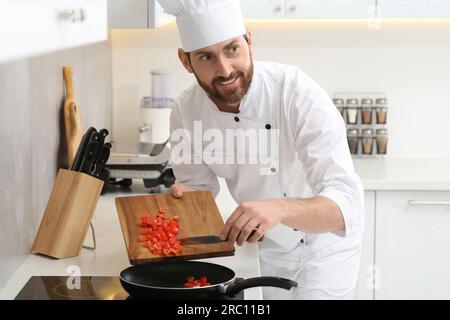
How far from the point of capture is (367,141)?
3375 millimetres

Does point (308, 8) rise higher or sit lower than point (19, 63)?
higher

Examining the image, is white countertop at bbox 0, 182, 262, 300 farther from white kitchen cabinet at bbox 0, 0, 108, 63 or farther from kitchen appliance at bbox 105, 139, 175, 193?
white kitchen cabinet at bbox 0, 0, 108, 63

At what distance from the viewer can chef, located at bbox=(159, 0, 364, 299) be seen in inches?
71.9

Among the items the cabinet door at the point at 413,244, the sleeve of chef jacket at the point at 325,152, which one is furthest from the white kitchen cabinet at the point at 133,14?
the cabinet door at the point at 413,244

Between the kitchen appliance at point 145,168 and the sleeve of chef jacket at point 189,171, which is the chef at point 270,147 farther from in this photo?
the kitchen appliance at point 145,168

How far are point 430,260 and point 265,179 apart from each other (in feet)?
3.74

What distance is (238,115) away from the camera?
205cm

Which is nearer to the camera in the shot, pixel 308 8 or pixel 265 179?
pixel 265 179

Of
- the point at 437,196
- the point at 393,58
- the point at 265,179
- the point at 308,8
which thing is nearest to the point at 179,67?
the point at 308,8

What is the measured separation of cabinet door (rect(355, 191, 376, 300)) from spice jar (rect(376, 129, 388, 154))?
554 millimetres

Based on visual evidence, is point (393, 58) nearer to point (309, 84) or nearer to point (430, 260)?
point (430, 260)

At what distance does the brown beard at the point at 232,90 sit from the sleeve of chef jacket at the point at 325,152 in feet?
0.45

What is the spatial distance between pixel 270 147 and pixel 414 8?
1.38 m

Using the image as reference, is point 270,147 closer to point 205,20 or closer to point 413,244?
point 205,20
